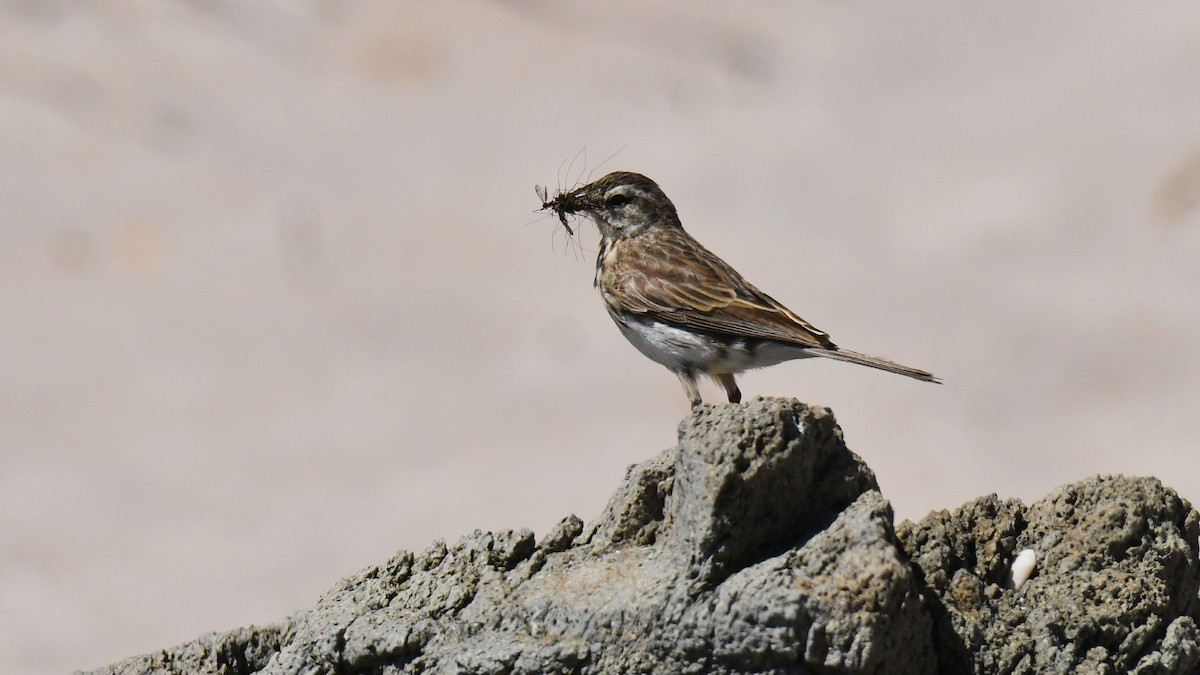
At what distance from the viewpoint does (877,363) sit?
788 centimetres

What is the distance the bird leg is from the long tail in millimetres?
836

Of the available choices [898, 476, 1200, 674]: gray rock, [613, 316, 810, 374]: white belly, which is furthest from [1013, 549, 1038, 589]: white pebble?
[613, 316, 810, 374]: white belly

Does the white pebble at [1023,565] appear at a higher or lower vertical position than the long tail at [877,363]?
lower

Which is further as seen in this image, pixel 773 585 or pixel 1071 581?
pixel 1071 581

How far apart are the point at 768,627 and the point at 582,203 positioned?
608 centimetres

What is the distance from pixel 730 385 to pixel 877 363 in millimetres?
1467

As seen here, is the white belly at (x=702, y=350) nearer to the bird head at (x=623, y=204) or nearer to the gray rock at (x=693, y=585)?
the bird head at (x=623, y=204)

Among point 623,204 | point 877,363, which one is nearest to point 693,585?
point 877,363

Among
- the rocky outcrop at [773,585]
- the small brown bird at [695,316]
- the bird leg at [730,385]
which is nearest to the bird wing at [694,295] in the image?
the small brown bird at [695,316]

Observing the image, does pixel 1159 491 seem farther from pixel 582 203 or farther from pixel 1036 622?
pixel 582 203

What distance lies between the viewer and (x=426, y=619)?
18.8ft

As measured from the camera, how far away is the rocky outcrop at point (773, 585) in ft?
15.9

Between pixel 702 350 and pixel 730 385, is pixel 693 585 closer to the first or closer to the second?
pixel 702 350

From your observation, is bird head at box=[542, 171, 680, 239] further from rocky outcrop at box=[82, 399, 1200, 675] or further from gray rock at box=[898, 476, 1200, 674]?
gray rock at box=[898, 476, 1200, 674]
